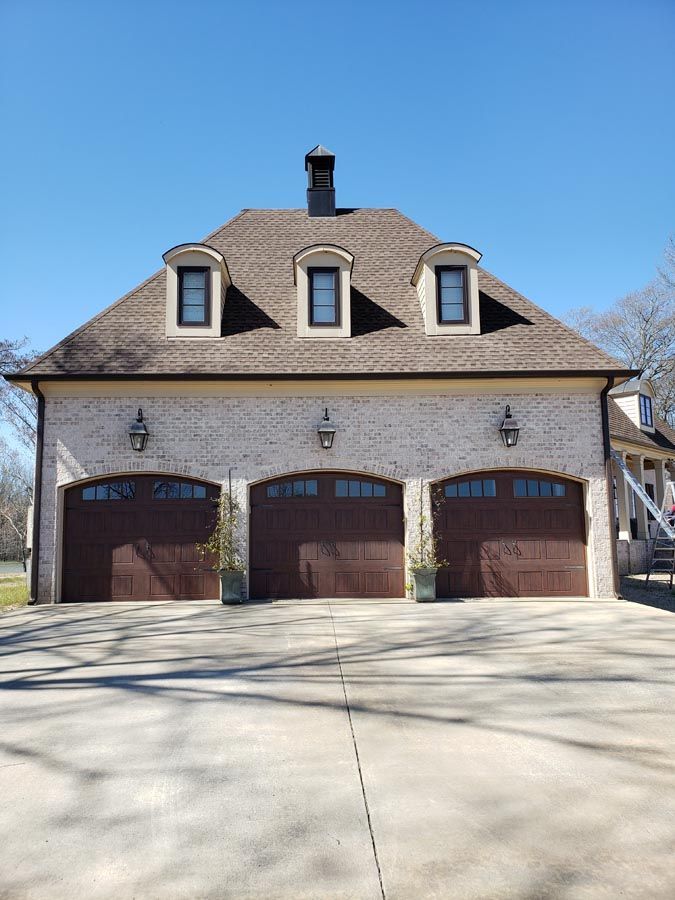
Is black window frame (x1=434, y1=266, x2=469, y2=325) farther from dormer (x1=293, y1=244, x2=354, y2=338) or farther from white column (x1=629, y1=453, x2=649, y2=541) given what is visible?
white column (x1=629, y1=453, x2=649, y2=541)

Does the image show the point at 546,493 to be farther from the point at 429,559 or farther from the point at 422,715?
the point at 422,715

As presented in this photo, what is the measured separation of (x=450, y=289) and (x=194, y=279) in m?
5.37

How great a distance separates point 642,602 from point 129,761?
33.8 feet

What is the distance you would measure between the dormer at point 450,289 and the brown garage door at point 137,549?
19.6 ft

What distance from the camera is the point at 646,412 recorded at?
67.7 feet

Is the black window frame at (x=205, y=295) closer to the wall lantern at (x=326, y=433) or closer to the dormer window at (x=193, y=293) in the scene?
the dormer window at (x=193, y=293)

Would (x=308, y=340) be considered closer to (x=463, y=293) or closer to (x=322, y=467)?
(x=322, y=467)

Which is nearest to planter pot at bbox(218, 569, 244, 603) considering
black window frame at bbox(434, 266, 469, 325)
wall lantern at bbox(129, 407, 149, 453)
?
wall lantern at bbox(129, 407, 149, 453)

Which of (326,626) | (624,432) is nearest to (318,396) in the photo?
(326,626)

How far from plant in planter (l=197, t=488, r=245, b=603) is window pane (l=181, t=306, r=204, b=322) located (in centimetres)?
373

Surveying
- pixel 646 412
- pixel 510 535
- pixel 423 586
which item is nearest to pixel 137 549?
pixel 423 586

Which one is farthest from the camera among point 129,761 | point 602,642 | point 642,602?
point 642,602

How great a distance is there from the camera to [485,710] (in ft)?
16.0

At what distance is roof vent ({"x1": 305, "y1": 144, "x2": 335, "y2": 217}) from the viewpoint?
53.2 feet
